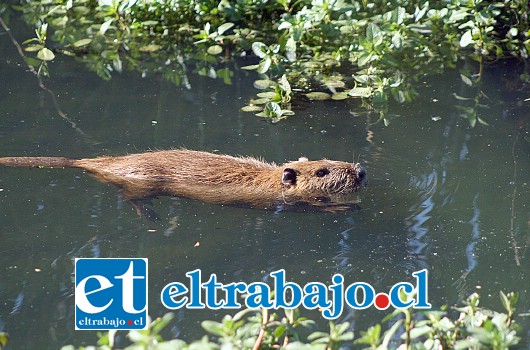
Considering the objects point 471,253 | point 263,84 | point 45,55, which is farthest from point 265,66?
point 471,253

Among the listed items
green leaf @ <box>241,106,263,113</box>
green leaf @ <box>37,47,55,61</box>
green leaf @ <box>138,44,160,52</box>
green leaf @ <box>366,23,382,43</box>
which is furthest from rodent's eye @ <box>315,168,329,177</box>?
green leaf @ <box>37,47,55,61</box>

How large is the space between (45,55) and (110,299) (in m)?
4.15

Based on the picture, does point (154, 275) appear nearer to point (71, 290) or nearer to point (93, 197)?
point (71, 290)

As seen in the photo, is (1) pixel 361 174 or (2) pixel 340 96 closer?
(1) pixel 361 174

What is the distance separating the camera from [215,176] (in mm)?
5465

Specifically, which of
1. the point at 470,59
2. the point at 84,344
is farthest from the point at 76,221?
the point at 470,59

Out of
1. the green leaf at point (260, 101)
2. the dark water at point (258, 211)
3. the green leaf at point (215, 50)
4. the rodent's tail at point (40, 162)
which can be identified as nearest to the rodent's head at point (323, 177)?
the dark water at point (258, 211)

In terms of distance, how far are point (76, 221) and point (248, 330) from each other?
2.08 metres

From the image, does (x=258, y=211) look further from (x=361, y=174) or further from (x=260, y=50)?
(x=260, y=50)

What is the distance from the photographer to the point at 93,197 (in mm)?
5242

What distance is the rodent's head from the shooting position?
5422 mm

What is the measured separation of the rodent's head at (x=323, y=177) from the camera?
542cm

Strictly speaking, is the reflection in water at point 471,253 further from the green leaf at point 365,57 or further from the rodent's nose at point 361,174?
the green leaf at point 365,57

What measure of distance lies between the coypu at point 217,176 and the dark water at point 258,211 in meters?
0.11
